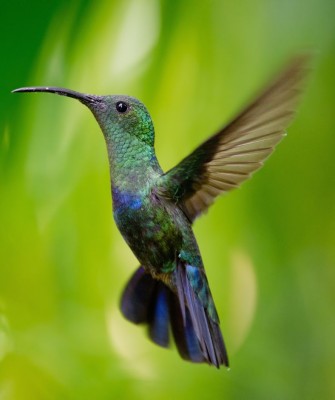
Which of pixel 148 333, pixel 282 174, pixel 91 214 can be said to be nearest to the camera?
pixel 148 333

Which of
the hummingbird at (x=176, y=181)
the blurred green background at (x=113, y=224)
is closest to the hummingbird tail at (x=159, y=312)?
the hummingbird at (x=176, y=181)

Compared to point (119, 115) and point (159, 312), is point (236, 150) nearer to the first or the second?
point (119, 115)

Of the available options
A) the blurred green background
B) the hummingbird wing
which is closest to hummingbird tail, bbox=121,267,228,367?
the hummingbird wing

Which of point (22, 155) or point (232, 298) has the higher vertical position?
point (22, 155)

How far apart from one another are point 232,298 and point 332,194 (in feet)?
1.29

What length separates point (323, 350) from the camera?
6.07 ft

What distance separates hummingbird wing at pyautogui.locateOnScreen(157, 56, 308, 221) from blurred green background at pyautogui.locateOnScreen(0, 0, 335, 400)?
1.88 feet

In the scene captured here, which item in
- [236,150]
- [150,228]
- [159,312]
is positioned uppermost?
[236,150]

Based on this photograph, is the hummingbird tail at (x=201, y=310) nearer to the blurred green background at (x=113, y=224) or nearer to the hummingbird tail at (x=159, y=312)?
the hummingbird tail at (x=159, y=312)

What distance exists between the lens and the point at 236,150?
0.95 metres

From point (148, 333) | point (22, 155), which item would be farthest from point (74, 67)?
point (148, 333)

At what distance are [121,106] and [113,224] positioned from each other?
2.40 feet

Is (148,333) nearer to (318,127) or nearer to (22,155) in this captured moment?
(22,155)

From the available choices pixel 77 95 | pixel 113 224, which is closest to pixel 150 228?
pixel 77 95
